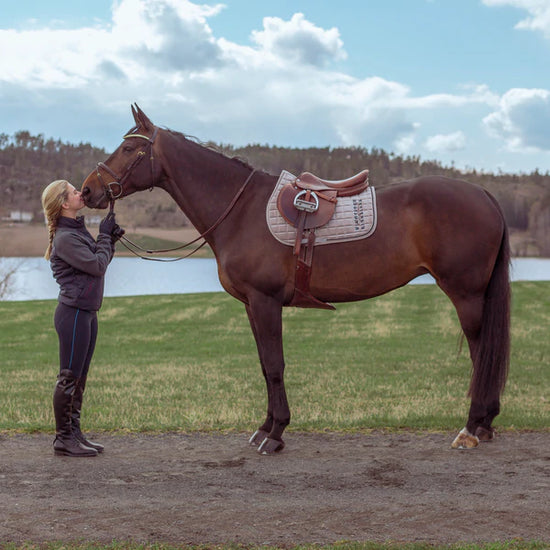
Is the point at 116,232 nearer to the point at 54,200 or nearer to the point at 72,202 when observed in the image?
the point at 72,202

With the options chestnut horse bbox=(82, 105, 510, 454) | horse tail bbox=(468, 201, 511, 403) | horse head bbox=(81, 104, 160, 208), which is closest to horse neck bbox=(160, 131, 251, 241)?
chestnut horse bbox=(82, 105, 510, 454)

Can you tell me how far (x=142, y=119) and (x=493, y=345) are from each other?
368 cm

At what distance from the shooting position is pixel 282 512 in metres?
4.02

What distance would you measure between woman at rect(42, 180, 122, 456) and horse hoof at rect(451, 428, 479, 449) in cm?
315

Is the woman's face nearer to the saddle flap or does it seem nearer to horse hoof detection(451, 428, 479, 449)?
the saddle flap

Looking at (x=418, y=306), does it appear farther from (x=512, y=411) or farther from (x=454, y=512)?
(x=454, y=512)

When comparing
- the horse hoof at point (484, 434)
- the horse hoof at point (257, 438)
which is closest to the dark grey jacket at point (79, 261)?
the horse hoof at point (257, 438)

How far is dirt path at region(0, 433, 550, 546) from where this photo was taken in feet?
12.3

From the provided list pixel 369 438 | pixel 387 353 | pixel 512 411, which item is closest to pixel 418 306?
pixel 387 353

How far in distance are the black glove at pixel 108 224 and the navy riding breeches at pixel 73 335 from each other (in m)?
0.71

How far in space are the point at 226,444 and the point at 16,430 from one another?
2.22m

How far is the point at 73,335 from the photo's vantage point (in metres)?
5.30

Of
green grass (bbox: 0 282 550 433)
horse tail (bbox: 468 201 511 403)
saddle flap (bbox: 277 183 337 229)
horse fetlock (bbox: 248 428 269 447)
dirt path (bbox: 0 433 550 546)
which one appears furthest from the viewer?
green grass (bbox: 0 282 550 433)

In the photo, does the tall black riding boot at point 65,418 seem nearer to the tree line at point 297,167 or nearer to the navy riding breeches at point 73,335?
the navy riding breeches at point 73,335
